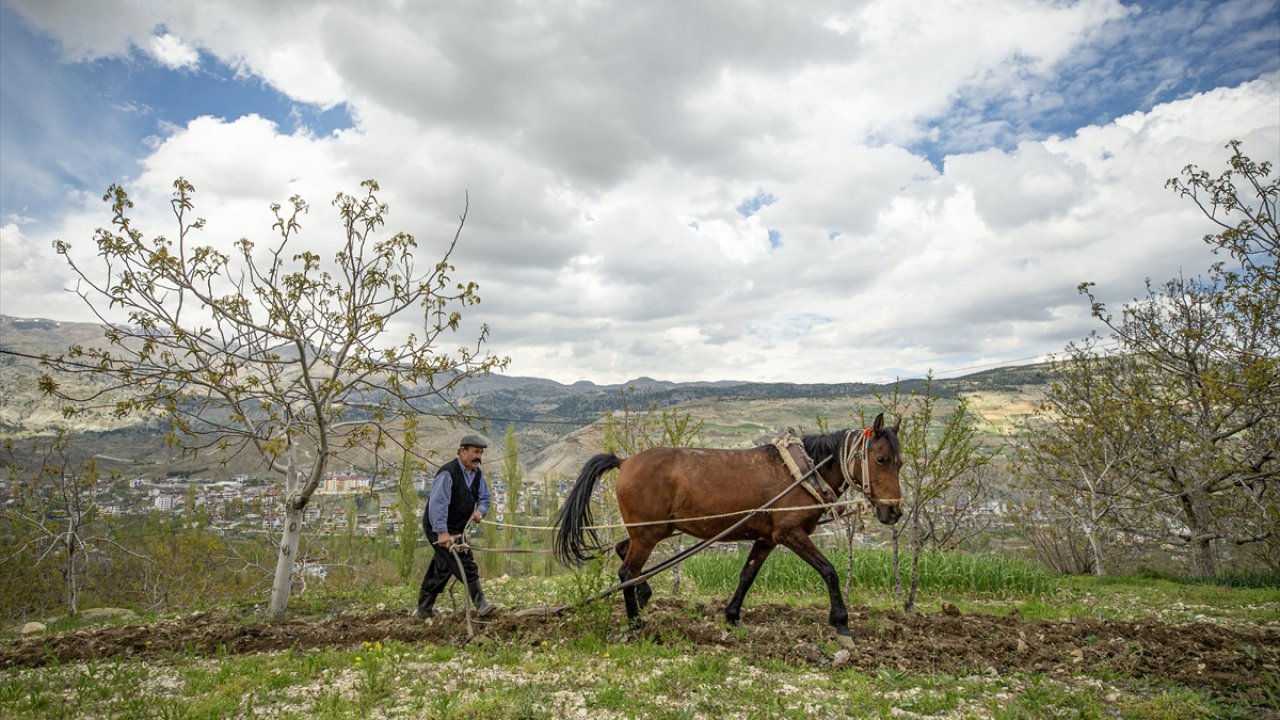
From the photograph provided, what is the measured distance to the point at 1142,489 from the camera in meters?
16.0

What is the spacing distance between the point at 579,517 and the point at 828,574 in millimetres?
2919

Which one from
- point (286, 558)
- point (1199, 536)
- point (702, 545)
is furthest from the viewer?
point (1199, 536)

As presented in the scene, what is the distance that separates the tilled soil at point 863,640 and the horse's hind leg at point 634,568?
182mm

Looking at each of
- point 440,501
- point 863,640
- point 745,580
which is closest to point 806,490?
point 745,580

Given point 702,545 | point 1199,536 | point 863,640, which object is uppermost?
point 702,545

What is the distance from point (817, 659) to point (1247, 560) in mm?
20503

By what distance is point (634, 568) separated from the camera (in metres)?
6.63

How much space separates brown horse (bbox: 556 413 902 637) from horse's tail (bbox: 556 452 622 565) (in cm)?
1

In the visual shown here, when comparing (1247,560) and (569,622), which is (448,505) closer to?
(569,622)

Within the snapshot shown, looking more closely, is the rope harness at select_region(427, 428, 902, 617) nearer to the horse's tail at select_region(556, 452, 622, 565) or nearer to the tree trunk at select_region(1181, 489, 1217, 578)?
the horse's tail at select_region(556, 452, 622, 565)

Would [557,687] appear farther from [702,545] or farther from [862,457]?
[862,457]

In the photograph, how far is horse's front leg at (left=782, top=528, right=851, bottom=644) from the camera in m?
5.97

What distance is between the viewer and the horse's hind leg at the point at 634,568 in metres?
6.44

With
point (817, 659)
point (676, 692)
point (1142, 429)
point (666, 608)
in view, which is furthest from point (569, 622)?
point (1142, 429)
